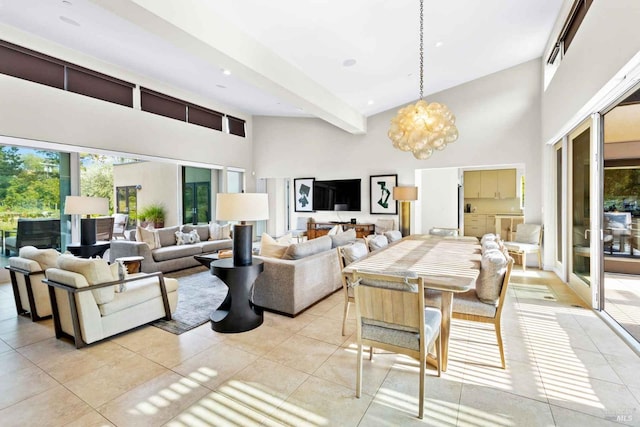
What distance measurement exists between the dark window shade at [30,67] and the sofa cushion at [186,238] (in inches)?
127

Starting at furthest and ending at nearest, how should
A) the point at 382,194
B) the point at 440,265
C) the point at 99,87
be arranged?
the point at 382,194, the point at 99,87, the point at 440,265

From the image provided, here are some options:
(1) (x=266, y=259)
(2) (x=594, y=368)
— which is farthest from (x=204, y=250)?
(2) (x=594, y=368)

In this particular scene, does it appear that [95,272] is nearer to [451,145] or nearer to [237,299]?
[237,299]

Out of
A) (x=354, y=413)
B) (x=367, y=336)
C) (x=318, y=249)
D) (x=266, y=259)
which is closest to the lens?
(x=354, y=413)

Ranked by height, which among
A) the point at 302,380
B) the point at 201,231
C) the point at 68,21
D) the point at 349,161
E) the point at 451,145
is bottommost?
the point at 302,380

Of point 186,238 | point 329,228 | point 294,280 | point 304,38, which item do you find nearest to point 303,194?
point 329,228

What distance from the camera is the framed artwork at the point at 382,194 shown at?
7582 millimetres

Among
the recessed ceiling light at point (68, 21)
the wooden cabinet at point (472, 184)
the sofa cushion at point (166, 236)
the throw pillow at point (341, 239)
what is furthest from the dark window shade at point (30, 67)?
the wooden cabinet at point (472, 184)

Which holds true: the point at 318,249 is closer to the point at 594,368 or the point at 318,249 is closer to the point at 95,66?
the point at 594,368

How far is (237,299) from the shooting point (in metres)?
3.10

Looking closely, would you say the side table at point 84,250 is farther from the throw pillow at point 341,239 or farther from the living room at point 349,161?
the throw pillow at point 341,239

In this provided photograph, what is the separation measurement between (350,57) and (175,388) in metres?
4.74

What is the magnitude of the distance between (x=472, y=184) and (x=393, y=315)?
8667 millimetres

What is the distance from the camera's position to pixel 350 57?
4777mm
